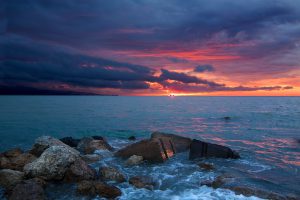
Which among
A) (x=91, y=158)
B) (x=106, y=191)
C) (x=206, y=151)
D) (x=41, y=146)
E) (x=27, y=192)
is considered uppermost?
(x=206, y=151)

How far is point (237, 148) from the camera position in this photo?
26.3 m

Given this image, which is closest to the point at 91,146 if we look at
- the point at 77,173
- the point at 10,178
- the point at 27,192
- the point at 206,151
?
the point at 77,173

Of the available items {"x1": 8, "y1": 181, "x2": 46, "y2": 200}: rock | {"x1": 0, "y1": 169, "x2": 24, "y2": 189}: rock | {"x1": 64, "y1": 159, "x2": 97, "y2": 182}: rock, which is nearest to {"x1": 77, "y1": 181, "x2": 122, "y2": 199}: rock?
{"x1": 64, "y1": 159, "x2": 97, "y2": 182}: rock

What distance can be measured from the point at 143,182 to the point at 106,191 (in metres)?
2.28

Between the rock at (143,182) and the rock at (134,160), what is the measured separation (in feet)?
11.4

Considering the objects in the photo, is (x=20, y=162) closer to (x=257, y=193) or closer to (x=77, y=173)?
(x=77, y=173)

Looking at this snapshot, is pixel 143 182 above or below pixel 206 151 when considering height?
→ below

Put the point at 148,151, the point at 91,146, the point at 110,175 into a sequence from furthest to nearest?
the point at 91,146 < the point at 148,151 < the point at 110,175

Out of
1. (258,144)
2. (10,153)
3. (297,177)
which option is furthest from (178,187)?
(258,144)

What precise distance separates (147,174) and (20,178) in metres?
6.53

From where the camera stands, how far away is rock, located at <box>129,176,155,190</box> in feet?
45.2

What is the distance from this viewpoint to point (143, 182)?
14.2m

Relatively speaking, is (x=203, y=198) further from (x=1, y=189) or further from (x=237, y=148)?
(x=237, y=148)

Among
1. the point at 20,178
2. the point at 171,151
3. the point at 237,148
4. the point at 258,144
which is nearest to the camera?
the point at 20,178
